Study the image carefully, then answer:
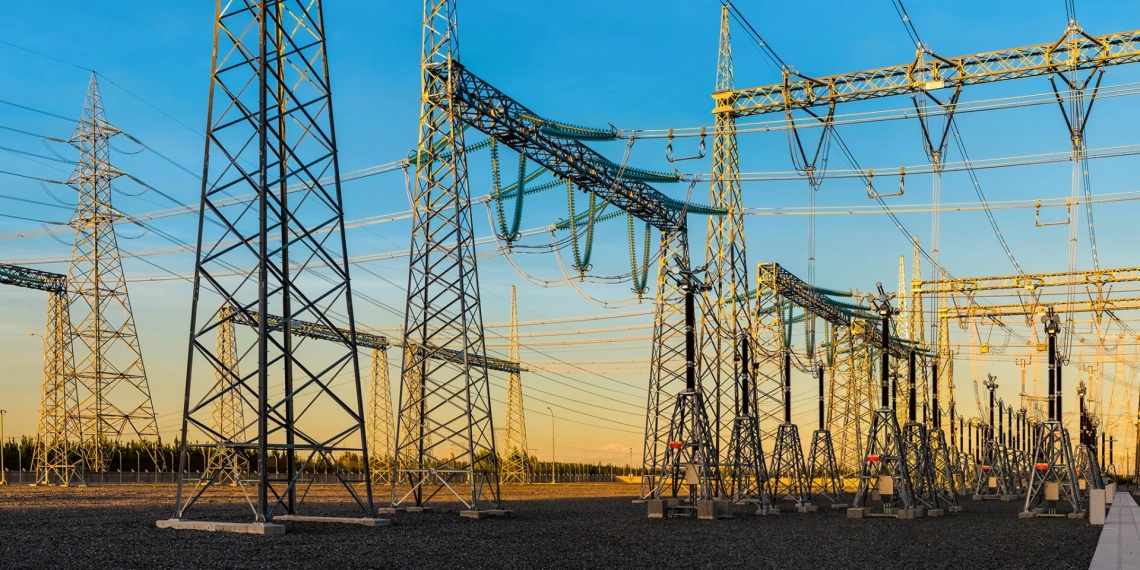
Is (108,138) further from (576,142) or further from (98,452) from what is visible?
(576,142)

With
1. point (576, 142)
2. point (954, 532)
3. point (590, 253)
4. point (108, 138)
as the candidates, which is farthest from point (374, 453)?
point (954, 532)

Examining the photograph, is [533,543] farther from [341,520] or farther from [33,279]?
[33,279]

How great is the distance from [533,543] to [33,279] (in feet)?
121

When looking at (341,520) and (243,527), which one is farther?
(341,520)

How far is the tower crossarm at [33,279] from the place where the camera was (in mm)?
46344

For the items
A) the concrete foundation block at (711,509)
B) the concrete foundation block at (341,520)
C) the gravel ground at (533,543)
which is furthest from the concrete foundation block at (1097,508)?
the concrete foundation block at (341,520)

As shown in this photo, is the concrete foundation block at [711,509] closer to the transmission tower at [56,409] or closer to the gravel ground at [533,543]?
the gravel ground at [533,543]

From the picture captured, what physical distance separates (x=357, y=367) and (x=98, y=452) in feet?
112

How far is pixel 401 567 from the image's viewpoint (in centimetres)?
1447

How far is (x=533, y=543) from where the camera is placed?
739 inches

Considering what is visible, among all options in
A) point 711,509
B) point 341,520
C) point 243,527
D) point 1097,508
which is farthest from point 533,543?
point 1097,508

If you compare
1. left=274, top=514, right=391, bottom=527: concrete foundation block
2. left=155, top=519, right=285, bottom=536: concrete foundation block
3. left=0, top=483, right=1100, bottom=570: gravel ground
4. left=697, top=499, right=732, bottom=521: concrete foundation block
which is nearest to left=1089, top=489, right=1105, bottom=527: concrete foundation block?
left=0, top=483, right=1100, bottom=570: gravel ground

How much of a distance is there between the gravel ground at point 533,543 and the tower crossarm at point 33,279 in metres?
20.7

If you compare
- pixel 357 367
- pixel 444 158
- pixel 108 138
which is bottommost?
pixel 357 367
